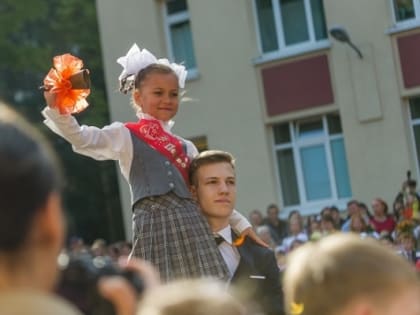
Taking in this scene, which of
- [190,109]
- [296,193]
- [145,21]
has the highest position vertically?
[145,21]

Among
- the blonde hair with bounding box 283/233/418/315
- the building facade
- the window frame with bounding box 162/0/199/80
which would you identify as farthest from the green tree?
the blonde hair with bounding box 283/233/418/315

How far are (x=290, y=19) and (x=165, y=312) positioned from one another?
1951 centimetres

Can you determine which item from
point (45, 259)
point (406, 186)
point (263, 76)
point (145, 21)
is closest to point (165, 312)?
point (45, 259)

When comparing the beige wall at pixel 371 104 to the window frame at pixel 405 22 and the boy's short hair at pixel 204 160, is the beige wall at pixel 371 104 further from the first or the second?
the boy's short hair at pixel 204 160

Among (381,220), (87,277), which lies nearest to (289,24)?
Answer: (381,220)

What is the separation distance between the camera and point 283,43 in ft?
69.4

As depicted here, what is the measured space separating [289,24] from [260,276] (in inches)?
635

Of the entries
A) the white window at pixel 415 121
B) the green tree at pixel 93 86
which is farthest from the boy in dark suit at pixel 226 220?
the green tree at pixel 93 86

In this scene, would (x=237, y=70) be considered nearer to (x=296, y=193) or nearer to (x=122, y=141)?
(x=296, y=193)

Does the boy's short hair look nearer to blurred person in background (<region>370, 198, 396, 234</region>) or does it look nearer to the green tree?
blurred person in background (<region>370, 198, 396, 234</region>)

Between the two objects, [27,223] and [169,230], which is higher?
[27,223]

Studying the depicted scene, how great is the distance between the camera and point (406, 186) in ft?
54.9

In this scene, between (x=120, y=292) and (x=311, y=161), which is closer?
(x=120, y=292)

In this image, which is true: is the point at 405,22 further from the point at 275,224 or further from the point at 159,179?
the point at 159,179
